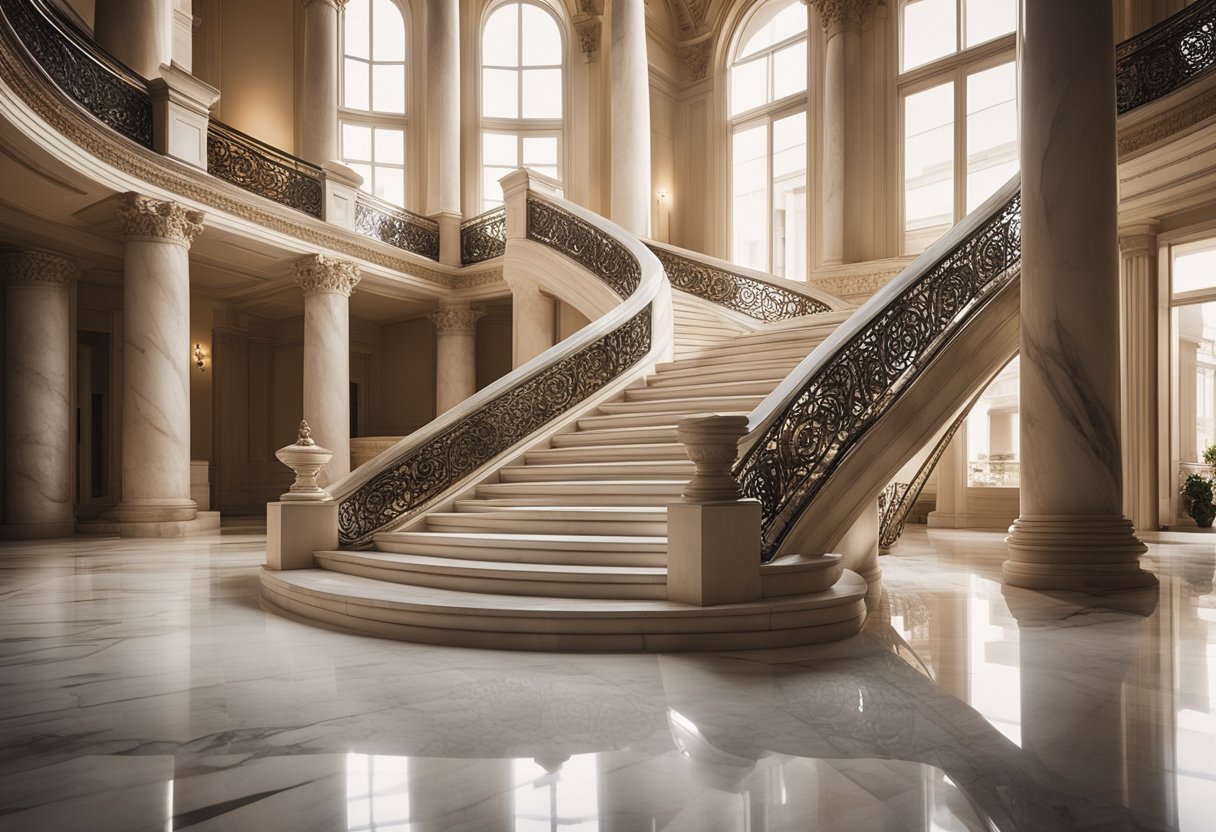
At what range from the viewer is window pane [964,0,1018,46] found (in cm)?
1353

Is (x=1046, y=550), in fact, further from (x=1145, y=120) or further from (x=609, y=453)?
(x=1145, y=120)

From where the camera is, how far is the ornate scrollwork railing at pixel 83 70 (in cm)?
840

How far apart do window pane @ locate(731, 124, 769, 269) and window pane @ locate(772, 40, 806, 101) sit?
2.55 feet

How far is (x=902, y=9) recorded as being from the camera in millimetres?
14523

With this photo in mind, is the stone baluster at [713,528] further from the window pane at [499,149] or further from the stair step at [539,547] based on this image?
the window pane at [499,149]

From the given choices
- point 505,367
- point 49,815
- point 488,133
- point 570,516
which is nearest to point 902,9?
point 488,133

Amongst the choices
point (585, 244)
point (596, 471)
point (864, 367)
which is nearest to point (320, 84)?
point (585, 244)

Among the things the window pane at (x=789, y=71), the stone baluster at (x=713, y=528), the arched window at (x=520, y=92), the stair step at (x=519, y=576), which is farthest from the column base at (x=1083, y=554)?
the arched window at (x=520, y=92)

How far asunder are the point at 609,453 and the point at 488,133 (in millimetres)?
13085

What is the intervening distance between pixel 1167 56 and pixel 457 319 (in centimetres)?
1132

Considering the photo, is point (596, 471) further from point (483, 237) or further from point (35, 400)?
point (483, 237)

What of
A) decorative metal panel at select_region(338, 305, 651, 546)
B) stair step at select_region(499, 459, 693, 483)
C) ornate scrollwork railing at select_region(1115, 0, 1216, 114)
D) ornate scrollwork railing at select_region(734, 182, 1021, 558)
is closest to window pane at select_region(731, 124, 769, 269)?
ornate scrollwork railing at select_region(1115, 0, 1216, 114)

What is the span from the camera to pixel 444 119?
15531mm

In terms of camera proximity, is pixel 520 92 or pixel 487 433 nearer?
pixel 487 433
